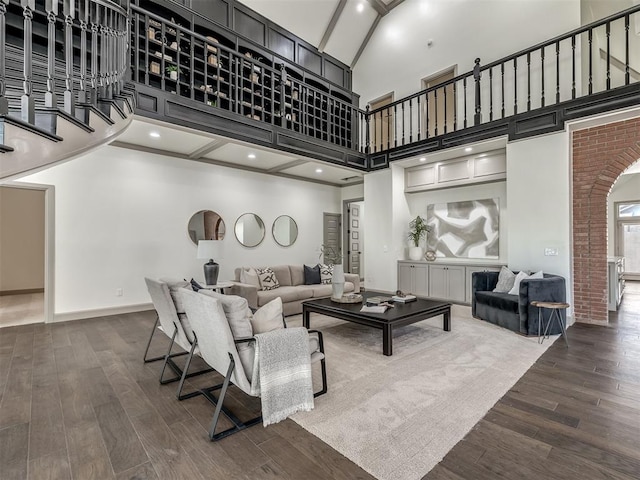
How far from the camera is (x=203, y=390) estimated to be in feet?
8.51

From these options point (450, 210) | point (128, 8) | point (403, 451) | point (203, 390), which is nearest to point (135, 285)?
point (203, 390)

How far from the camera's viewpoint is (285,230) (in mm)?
7531

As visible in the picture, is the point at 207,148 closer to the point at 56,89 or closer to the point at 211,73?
the point at 211,73

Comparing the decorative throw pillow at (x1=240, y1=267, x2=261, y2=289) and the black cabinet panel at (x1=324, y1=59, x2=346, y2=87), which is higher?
the black cabinet panel at (x1=324, y1=59, x2=346, y2=87)

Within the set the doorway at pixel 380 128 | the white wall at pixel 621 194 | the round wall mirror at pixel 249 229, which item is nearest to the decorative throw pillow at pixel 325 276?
the round wall mirror at pixel 249 229

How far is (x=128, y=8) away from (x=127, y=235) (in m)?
3.31

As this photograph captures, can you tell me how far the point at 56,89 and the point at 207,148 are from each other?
2389 mm

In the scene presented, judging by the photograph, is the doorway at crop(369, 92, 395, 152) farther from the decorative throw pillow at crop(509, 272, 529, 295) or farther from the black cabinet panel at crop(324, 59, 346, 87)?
the decorative throw pillow at crop(509, 272, 529, 295)

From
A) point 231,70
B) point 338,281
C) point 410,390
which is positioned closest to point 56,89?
point 231,70

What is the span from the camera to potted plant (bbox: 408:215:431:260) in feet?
22.2

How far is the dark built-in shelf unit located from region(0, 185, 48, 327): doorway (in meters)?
4.80

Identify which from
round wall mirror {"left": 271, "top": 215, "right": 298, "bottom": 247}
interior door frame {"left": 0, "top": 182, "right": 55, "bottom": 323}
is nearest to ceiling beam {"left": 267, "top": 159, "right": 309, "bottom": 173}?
round wall mirror {"left": 271, "top": 215, "right": 298, "bottom": 247}

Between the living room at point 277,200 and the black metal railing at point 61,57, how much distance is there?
1.08m

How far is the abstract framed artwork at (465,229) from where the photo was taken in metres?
6.05
